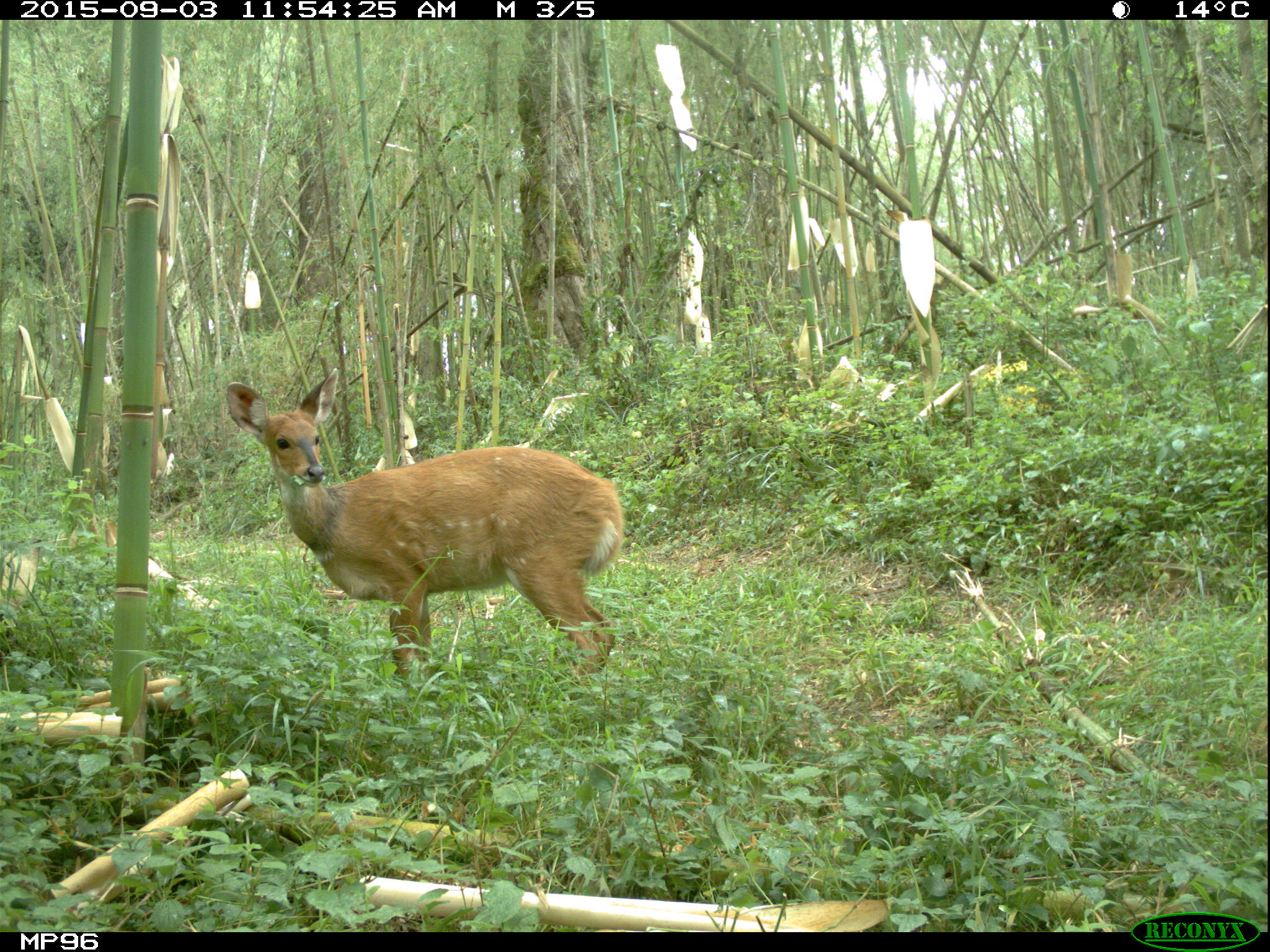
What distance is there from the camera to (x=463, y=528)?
4.14 meters

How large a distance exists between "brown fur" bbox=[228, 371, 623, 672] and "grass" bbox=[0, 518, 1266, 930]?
651 millimetres

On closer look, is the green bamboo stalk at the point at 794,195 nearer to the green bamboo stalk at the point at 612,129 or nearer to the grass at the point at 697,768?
the green bamboo stalk at the point at 612,129

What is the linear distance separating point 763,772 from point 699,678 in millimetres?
479

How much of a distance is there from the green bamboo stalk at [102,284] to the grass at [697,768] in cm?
56

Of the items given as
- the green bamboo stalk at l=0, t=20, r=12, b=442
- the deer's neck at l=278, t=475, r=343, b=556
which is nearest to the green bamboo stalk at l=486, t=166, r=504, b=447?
the deer's neck at l=278, t=475, r=343, b=556

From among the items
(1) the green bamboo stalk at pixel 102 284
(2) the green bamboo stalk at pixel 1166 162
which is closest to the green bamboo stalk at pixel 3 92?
(1) the green bamboo stalk at pixel 102 284

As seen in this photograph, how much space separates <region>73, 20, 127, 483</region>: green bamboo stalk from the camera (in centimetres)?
321

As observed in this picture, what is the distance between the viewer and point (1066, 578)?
3217 mm

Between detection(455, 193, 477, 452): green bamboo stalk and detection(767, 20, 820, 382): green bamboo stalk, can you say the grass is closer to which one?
detection(455, 193, 477, 452): green bamboo stalk

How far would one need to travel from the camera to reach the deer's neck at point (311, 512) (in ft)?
13.2
